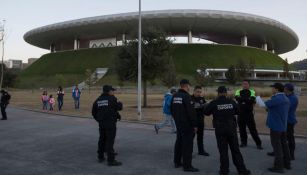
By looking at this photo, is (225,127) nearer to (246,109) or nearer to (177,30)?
(246,109)

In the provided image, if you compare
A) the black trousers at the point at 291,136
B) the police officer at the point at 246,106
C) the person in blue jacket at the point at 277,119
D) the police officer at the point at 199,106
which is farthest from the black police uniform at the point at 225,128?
the police officer at the point at 246,106

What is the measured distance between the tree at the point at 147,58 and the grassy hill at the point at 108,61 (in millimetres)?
51729

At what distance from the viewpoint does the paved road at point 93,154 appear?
7.01 m

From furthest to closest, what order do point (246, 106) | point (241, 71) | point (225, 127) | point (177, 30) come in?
1. point (177, 30)
2. point (241, 71)
3. point (246, 106)
4. point (225, 127)

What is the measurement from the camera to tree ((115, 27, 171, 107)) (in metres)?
25.2

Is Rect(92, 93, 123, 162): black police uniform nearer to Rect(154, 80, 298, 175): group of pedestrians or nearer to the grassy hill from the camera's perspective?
Rect(154, 80, 298, 175): group of pedestrians

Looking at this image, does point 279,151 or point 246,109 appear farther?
point 246,109

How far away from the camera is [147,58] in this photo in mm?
25047

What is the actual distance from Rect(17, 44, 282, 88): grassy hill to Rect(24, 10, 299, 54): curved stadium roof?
4.35m

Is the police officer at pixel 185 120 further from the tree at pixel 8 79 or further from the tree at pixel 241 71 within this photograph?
the tree at pixel 8 79

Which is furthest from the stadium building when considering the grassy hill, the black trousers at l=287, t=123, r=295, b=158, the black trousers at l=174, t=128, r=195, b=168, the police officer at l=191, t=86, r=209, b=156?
the black trousers at l=174, t=128, r=195, b=168

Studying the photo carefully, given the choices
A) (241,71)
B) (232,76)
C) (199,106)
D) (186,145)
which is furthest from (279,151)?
(241,71)

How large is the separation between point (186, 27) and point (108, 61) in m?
21.8

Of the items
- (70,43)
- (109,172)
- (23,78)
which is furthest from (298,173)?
(70,43)
